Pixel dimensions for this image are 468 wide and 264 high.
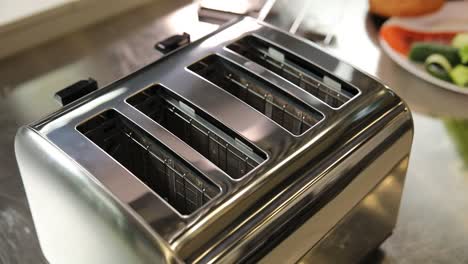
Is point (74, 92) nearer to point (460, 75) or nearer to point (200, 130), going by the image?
point (200, 130)

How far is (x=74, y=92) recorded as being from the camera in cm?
61

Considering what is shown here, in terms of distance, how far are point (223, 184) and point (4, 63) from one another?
536 mm

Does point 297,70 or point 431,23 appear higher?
point 297,70

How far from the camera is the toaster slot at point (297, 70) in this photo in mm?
595

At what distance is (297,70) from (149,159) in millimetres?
185

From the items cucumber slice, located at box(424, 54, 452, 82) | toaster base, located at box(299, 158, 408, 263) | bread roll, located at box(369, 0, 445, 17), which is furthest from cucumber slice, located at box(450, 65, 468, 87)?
toaster base, located at box(299, 158, 408, 263)

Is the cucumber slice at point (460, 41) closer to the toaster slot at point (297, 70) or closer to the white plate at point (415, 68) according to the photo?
the white plate at point (415, 68)

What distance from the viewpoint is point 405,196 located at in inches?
27.5

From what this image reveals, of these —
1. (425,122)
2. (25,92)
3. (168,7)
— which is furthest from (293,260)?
(168,7)

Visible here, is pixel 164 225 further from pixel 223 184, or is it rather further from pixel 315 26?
pixel 315 26

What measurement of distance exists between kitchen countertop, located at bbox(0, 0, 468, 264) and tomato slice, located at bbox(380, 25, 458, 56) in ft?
0.08

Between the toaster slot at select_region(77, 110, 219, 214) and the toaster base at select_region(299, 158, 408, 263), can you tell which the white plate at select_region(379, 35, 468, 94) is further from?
the toaster slot at select_region(77, 110, 219, 214)

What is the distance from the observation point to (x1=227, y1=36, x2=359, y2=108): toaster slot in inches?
23.4

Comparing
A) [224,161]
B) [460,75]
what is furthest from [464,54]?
[224,161]
